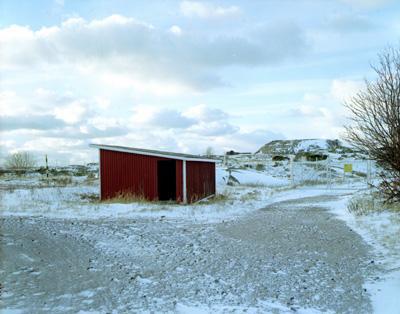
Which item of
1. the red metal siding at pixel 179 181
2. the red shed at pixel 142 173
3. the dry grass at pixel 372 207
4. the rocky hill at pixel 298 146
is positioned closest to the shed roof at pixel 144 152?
the red shed at pixel 142 173

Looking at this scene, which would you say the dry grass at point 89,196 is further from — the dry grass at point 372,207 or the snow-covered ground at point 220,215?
the dry grass at point 372,207

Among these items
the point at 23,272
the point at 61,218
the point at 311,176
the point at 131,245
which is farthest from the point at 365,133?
the point at 311,176

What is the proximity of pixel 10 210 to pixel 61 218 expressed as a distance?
2.45m

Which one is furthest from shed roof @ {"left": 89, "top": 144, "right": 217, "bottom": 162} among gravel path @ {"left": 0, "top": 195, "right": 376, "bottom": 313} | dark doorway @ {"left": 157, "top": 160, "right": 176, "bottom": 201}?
gravel path @ {"left": 0, "top": 195, "right": 376, "bottom": 313}

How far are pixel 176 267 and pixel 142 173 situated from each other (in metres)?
10.3

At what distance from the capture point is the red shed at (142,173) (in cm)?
1579

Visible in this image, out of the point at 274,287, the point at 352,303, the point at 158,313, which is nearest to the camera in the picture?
the point at 158,313

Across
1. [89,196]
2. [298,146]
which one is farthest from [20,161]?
[298,146]

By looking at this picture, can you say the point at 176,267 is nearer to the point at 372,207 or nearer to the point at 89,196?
the point at 372,207

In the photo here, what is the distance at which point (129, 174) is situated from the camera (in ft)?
53.6

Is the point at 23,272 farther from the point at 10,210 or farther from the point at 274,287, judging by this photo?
the point at 10,210

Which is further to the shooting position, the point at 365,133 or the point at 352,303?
the point at 365,133

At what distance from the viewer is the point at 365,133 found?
8742 millimetres

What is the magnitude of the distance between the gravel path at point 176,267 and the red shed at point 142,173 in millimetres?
6144
